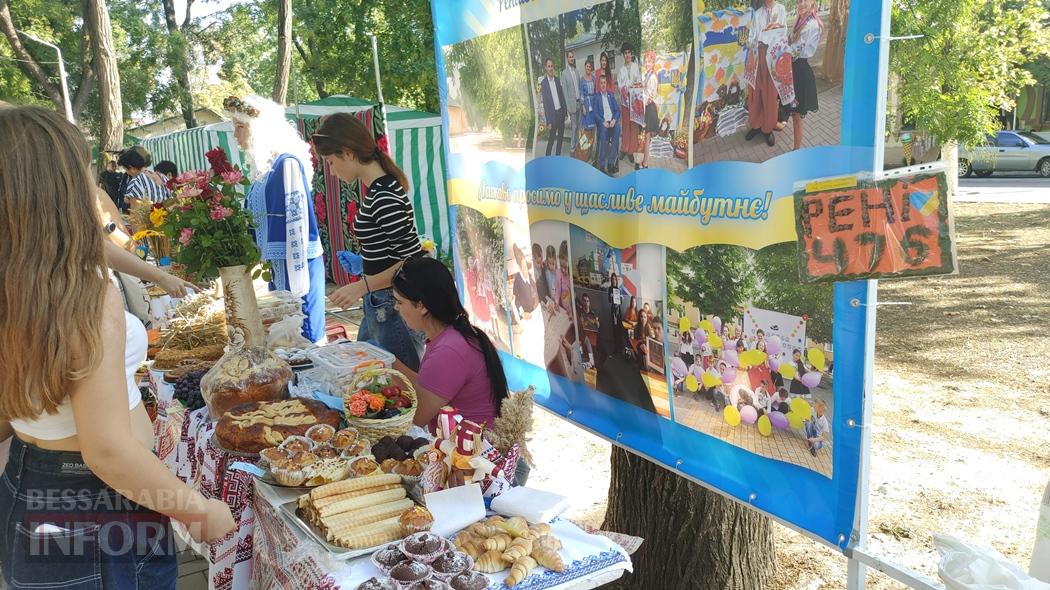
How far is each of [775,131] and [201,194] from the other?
220 cm

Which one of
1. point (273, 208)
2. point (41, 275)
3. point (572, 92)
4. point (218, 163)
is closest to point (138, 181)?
point (273, 208)

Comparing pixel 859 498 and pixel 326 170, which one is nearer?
pixel 859 498

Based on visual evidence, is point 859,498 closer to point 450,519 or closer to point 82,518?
point 450,519

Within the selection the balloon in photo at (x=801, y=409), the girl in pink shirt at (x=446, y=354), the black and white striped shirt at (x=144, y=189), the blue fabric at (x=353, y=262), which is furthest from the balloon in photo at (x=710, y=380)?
the black and white striped shirt at (x=144, y=189)

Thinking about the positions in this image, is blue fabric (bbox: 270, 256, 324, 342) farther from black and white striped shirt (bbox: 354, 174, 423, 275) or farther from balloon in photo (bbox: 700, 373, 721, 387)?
balloon in photo (bbox: 700, 373, 721, 387)

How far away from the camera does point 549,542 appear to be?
1.75 m

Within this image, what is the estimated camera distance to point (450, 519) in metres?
1.82

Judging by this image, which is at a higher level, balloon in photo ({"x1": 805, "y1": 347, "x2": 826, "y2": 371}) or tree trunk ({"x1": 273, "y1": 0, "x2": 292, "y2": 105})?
tree trunk ({"x1": 273, "y1": 0, "x2": 292, "y2": 105})

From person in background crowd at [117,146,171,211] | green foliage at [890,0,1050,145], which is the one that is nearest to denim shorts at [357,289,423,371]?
person in background crowd at [117,146,171,211]

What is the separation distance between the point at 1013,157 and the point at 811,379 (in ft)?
70.4

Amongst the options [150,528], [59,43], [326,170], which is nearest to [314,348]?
[150,528]

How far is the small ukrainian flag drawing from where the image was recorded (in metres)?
1.64

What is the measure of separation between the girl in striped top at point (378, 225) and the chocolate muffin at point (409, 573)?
2015 millimetres

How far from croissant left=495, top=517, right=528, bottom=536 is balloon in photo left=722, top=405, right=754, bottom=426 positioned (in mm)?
719
